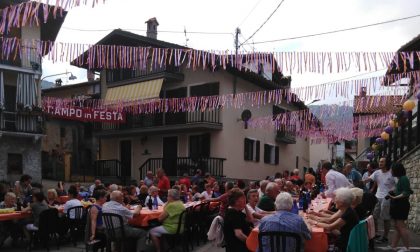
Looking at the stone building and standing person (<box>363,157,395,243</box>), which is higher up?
the stone building

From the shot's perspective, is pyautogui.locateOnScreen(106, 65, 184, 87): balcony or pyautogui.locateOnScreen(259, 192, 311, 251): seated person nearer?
pyautogui.locateOnScreen(259, 192, 311, 251): seated person

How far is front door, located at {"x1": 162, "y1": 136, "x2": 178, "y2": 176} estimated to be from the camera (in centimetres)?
2588

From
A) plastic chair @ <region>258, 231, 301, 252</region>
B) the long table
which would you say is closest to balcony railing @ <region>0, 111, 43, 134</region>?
the long table

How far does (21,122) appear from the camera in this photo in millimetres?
22562

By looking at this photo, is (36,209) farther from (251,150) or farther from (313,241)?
(251,150)

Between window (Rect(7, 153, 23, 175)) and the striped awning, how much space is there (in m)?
5.55

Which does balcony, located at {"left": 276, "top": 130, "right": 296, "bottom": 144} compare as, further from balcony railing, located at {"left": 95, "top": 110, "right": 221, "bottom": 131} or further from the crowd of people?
the crowd of people

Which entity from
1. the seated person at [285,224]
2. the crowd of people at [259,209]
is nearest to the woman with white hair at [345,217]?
the crowd of people at [259,209]

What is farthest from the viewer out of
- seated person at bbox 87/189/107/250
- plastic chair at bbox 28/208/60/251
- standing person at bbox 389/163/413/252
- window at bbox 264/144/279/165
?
window at bbox 264/144/279/165

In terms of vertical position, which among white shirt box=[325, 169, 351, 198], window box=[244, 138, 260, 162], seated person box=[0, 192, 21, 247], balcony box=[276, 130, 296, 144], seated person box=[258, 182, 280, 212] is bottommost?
seated person box=[0, 192, 21, 247]

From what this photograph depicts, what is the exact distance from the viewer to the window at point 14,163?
885 inches

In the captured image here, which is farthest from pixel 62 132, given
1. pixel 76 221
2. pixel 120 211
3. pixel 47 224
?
pixel 120 211

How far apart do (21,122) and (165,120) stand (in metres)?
7.28

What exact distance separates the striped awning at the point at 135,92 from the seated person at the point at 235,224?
19.6 metres
